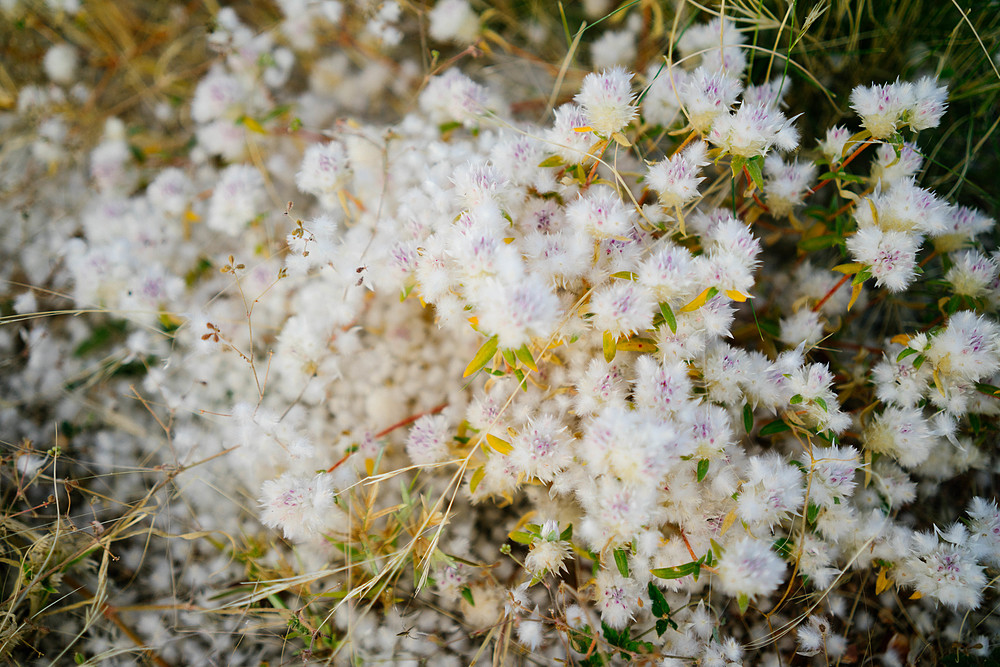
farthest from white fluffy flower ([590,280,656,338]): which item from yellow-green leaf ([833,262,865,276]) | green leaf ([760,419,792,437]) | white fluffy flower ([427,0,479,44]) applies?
white fluffy flower ([427,0,479,44])

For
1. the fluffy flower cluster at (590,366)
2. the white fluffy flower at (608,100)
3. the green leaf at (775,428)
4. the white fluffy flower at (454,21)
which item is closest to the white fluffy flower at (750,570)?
the fluffy flower cluster at (590,366)

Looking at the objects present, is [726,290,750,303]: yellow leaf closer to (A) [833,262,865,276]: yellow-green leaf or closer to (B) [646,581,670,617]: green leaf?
(A) [833,262,865,276]: yellow-green leaf

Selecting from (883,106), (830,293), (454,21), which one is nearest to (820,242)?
(830,293)

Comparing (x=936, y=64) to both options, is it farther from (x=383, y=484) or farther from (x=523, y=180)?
(x=383, y=484)

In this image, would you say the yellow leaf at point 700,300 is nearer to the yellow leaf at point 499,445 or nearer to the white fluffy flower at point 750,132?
the white fluffy flower at point 750,132

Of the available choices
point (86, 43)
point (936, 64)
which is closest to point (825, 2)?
point (936, 64)
